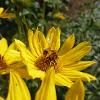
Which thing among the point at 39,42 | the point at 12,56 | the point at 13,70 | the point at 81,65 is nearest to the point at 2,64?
the point at 12,56

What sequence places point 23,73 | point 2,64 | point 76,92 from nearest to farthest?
point 76,92, point 23,73, point 2,64

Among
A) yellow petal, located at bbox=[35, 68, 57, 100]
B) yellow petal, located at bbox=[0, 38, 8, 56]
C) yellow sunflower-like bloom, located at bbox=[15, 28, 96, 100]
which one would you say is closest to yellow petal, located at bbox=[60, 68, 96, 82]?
yellow sunflower-like bloom, located at bbox=[15, 28, 96, 100]

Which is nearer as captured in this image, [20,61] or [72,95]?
[72,95]

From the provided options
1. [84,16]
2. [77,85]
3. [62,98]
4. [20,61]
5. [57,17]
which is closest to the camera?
[77,85]

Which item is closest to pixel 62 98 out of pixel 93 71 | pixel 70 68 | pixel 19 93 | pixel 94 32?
pixel 93 71

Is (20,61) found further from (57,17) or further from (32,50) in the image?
(57,17)

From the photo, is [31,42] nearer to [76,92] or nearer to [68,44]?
[68,44]
